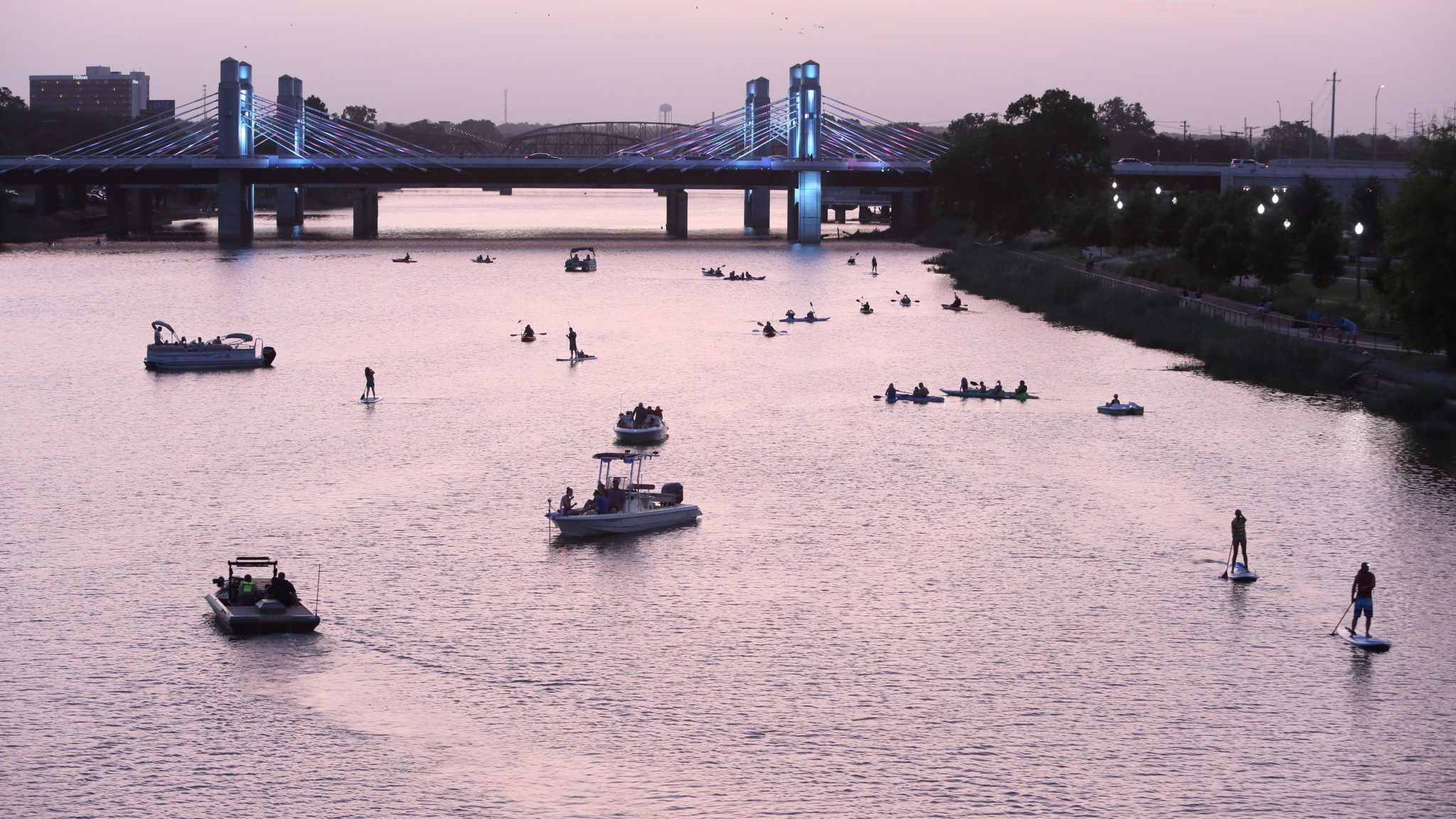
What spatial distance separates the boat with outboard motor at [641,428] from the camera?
2135 inches

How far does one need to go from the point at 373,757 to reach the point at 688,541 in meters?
15.1

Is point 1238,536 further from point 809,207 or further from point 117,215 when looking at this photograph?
point 117,215

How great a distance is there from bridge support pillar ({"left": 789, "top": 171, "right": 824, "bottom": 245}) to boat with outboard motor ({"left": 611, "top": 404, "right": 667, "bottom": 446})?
124158mm

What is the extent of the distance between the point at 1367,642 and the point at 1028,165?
11256cm

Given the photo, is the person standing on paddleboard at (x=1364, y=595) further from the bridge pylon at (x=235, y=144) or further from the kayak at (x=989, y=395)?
the bridge pylon at (x=235, y=144)

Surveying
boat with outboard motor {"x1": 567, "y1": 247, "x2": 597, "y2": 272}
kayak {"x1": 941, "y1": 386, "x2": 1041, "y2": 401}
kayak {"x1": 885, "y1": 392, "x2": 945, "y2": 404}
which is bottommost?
kayak {"x1": 885, "y1": 392, "x2": 945, "y2": 404}

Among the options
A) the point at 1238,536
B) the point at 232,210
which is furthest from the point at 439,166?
the point at 1238,536

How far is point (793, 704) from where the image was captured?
30.0 meters

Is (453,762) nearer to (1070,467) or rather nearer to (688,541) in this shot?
(688,541)

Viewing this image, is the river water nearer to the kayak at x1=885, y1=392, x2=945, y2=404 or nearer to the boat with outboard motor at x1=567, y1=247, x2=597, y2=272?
the kayak at x1=885, y1=392, x2=945, y2=404

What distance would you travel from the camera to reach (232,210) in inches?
6511

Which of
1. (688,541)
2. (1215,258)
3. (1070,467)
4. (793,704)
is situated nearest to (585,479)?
(688,541)

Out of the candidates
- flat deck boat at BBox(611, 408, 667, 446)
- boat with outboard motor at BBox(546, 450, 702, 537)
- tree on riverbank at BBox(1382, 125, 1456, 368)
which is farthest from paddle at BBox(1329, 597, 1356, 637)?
tree on riverbank at BBox(1382, 125, 1456, 368)

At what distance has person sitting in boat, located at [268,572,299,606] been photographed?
112ft
